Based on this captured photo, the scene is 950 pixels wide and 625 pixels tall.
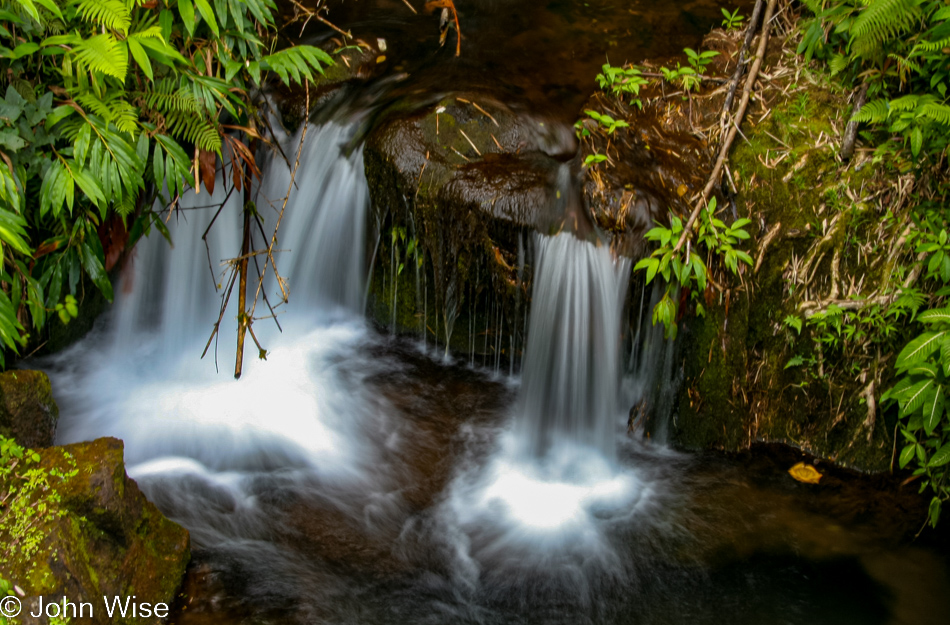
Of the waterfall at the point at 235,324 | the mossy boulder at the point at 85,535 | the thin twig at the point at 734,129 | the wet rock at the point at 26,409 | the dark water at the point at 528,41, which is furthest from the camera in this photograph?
the dark water at the point at 528,41

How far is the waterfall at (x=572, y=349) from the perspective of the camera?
13.5ft

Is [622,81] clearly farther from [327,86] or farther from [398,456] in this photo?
[398,456]

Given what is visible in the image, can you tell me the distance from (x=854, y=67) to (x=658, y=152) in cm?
125

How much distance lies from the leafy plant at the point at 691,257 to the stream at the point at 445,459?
0.64ft

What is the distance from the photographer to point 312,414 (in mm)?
4430

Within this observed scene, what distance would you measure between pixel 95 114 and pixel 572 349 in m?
2.85

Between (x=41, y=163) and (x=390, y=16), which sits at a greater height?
(x=390, y=16)

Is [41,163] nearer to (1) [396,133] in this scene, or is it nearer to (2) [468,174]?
(1) [396,133]

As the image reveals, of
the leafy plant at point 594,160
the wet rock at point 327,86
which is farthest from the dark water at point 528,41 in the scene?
the leafy plant at point 594,160

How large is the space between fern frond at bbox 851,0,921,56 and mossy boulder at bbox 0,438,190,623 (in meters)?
4.18

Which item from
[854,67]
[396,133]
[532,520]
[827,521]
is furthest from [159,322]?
[854,67]

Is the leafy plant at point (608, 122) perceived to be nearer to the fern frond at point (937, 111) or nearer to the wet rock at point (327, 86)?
the fern frond at point (937, 111)

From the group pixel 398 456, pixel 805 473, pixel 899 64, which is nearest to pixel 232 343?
pixel 398 456

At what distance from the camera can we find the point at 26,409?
3.37 meters
